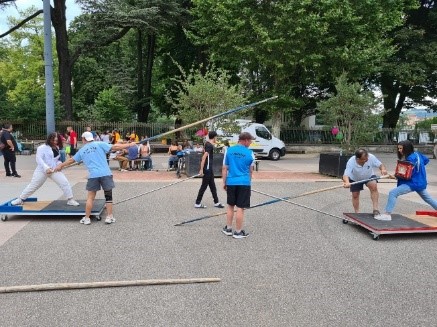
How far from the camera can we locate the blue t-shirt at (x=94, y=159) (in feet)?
23.8

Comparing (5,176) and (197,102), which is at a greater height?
(197,102)

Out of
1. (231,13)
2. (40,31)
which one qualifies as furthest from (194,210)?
(40,31)

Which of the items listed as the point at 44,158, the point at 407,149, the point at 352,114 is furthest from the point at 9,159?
the point at 407,149

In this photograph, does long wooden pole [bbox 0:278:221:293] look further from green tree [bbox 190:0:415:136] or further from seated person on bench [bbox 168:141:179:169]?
green tree [bbox 190:0:415:136]

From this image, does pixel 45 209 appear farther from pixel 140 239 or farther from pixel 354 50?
pixel 354 50

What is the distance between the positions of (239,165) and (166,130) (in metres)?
23.4

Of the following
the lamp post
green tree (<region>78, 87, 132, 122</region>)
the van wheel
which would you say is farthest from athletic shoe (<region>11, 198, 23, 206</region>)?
green tree (<region>78, 87, 132, 122</region>)

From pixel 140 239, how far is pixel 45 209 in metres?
2.31

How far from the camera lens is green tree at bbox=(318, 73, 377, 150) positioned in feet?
49.9

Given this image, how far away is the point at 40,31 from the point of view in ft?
152

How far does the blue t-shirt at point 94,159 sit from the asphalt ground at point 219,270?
921 mm

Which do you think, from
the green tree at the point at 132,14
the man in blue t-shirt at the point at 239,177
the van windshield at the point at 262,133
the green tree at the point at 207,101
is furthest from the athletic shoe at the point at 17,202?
the green tree at the point at 132,14

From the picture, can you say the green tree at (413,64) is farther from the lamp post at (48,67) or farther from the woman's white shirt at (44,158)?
the woman's white shirt at (44,158)

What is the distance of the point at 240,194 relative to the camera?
263 inches
